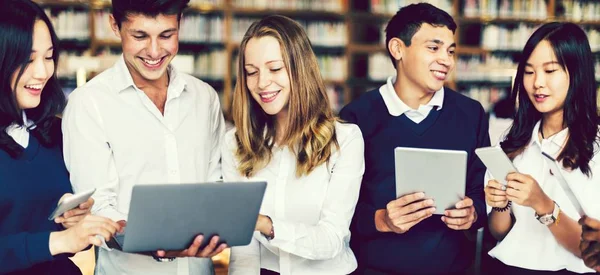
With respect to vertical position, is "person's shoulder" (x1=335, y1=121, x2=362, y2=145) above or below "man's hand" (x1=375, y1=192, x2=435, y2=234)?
above

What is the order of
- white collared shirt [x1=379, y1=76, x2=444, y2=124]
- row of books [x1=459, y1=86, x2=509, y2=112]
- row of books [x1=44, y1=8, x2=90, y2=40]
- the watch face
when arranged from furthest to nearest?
row of books [x1=459, y1=86, x2=509, y2=112], row of books [x1=44, y1=8, x2=90, y2=40], white collared shirt [x1=379, y1=76, x2=444, y2=124], the watch face

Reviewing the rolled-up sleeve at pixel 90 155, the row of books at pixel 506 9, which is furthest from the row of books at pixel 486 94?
the rolled-up sleeve at pixel 90 155

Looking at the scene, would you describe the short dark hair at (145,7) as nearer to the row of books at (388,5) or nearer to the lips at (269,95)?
the lips at (269,95)

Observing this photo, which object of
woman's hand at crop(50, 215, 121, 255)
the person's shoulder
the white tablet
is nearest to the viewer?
woman's hand at crop(50, 215, 121, 255)

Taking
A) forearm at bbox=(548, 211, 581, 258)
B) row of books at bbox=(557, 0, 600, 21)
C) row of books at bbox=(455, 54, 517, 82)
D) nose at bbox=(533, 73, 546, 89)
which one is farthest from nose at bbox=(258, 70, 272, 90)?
row of books at bbox=(557, 0, 600, 21)

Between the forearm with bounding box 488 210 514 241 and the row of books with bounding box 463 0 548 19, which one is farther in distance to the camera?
the row of books with bounding box 463 0 548 19

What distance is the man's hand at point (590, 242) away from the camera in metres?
1.68

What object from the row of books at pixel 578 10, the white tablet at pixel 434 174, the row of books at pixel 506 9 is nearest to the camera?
the white tablet at pixel 434 174

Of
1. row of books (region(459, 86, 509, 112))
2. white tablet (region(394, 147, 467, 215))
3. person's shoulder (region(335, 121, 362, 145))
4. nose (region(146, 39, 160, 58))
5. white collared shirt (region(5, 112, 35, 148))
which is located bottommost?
row of books (region(459, 86, 509, 112))

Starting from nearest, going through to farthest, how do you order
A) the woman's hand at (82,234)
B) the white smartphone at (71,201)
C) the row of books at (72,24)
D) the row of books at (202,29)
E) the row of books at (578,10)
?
the white smartphone at (71,201) < the woman's hand at (82,234) < the row of books at (72,24) < the row of books at (202,29) < the row of books at (578,10)

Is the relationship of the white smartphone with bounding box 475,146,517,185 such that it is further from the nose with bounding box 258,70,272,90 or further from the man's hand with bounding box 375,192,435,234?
the nose with bounding box 258,70,272,90

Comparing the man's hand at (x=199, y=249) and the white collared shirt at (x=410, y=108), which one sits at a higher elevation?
the white collared shirt at (x=410, y=108)

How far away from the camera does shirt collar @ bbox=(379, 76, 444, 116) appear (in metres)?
2.05

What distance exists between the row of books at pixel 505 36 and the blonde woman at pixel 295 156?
4860 millimetres
